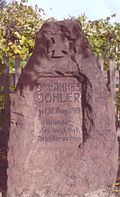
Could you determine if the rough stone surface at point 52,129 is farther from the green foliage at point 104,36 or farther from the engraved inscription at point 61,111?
the green foliage at point 104,36

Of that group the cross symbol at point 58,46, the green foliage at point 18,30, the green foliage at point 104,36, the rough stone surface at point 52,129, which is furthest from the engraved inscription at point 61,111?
the green foliage at point 104,36

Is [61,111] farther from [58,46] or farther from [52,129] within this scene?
[58,46]

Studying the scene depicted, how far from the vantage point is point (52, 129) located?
5277 millimetres

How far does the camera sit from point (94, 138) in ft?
17.0

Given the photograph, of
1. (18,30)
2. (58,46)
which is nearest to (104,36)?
(18,30)

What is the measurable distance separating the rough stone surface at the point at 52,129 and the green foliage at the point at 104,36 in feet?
8.07

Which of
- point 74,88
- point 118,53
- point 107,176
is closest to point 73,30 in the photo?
point 74,88

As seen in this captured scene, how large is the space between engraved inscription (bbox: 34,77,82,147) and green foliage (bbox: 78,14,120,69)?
2.46 m

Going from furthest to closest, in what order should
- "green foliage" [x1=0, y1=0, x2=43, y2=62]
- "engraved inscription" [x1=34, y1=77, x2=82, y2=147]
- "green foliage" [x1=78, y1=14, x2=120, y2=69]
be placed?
"green foliage" [x1=78, y1=14, x2=120, y2=69]
"green foliage" [x1=0, y1=0, x2=43, y2=62]
"engraved inscription" [x1=34, y1=77, x2=82, y2=147]

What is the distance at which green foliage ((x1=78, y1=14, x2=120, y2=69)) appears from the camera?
765 cm

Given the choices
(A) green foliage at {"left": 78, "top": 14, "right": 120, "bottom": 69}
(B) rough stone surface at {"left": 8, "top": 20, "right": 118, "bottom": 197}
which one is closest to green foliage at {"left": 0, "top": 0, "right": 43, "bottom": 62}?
(A) green foliage at {"left": 78, "top": 14, "right": 120, "bottom": 69}

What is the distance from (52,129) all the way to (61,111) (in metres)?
0.22

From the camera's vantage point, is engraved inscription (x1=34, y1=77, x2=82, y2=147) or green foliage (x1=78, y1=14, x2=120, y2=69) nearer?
engraved inscription (x1=34, y1=77, x2=82, y2=147)

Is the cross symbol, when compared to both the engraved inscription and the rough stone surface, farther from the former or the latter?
the engraved inscription
